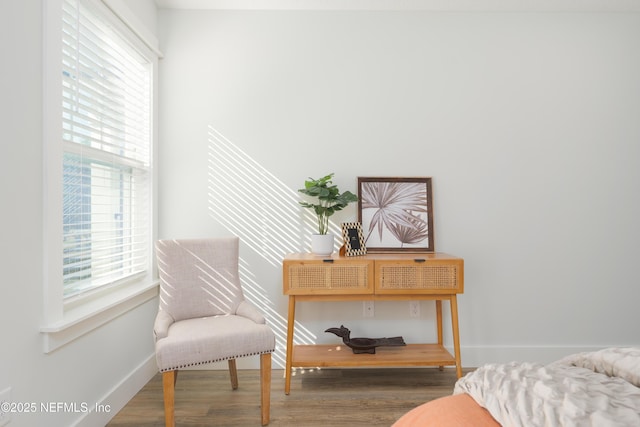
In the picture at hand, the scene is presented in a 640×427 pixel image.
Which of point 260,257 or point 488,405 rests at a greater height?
point 260,257

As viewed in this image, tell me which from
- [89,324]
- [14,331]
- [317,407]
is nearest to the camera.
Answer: [14,331]

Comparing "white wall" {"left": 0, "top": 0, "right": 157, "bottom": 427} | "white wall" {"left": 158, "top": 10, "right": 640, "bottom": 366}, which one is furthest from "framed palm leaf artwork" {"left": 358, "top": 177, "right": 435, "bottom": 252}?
"white wall" {"left": 0, "top": 0, "right": 157, "bottom": 427}

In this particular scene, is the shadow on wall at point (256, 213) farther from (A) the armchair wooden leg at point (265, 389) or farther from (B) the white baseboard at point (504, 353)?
(B) the white baseboard at point (504, 353)

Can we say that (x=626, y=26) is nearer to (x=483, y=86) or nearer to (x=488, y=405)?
(x=483, y=86)

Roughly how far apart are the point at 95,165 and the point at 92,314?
2.52 feet

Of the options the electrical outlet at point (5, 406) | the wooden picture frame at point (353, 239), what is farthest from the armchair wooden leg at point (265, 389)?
the electrical outlet at point (5, 406)

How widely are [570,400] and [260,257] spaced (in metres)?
2.11

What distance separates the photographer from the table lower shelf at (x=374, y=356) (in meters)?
2.31

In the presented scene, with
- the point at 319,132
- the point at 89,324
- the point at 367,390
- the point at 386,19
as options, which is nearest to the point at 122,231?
the point at 89,324

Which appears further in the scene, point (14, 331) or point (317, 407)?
point (317, 407)

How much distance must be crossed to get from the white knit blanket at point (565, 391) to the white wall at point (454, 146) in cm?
162

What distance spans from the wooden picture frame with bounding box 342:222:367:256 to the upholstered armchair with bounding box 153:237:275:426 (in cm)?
71

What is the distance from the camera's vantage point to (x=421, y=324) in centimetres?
271

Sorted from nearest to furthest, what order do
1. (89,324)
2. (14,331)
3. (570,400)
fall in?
(570,400), (14,331), (89,324)
